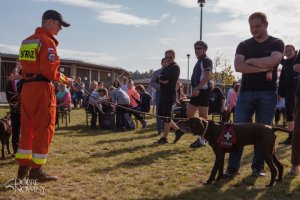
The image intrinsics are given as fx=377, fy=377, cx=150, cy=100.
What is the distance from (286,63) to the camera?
8.09 metres

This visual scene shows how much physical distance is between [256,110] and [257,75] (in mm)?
517

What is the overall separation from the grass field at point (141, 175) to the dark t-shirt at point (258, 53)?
1.26 meters

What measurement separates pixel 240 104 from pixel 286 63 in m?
3.36

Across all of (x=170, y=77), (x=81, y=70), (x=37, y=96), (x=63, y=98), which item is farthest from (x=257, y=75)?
(x=81, y=70)

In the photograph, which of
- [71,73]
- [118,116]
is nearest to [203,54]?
[118,116]

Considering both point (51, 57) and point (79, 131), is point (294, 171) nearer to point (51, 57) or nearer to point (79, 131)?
point (51, 57)

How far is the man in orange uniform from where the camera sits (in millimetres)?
4566

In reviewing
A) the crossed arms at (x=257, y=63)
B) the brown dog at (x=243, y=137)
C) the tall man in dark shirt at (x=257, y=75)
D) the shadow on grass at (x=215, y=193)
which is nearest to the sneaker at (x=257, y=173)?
the tall man in dark shirt at (x=257, y=75)

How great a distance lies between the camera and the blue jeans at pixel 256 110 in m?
5.12

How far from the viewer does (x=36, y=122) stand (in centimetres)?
461

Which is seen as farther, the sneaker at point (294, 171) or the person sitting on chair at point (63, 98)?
the person sitting on chair at point (63, 98)

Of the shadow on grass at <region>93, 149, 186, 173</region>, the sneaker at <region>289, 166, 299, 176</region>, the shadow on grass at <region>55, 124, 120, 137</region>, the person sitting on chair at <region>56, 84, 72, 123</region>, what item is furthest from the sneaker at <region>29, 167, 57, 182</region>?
the person sitting on chair at <region>56, 84, 72, 123</region>

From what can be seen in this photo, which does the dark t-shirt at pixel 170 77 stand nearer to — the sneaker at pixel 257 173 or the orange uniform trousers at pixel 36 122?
the sneaker at pixel 257 173

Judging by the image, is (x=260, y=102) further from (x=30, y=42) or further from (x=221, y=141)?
(x=30, y=42)
